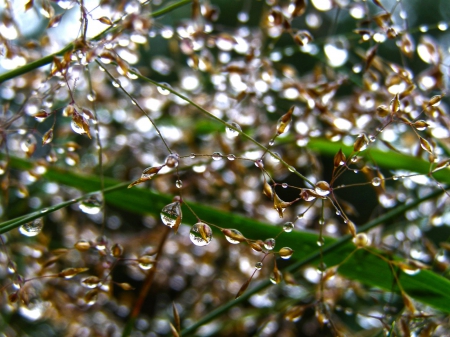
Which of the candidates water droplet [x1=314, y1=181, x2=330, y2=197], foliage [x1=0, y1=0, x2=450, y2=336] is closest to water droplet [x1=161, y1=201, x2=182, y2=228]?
foliage [x1=0, y1=0, x2=450, y2=336]

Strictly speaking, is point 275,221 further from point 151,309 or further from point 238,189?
point 151,309

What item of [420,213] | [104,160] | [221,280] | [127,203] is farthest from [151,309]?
[420,213]

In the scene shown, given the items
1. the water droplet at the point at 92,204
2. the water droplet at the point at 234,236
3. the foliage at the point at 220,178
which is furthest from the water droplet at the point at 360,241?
the water droplet at the point at 92,204

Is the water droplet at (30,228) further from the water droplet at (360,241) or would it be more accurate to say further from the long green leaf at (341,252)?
the water droplet at (360,241)

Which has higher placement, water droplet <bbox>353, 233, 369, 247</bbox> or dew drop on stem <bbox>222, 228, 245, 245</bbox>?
dew drop on stem <bbox>222, 228, 245, 245</bbox>

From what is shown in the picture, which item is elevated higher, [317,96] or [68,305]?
[317,96]

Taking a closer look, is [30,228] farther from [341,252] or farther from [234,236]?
[341,252]

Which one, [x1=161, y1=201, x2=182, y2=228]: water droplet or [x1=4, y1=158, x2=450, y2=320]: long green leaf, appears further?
[x1=4, y1=158, x2=450, y2=320]: long green leaf

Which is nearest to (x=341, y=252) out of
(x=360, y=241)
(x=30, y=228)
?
(x=360, y=241)

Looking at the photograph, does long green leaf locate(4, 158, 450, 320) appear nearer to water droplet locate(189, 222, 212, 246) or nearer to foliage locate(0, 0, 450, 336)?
foliage locate(0, 0, 450, 336)
